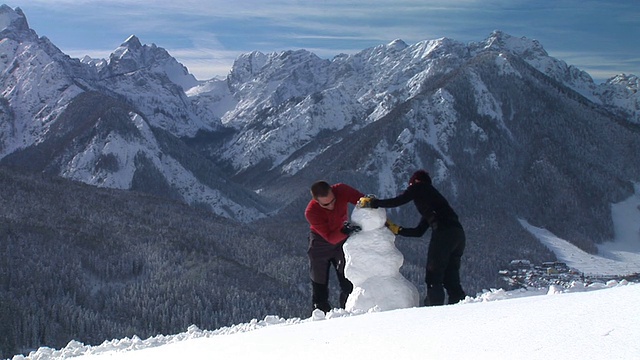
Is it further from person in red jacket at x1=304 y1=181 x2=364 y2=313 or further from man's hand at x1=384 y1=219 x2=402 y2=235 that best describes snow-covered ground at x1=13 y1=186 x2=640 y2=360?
person in red jacket at x1=304 y1=181 x2=364 y2=313

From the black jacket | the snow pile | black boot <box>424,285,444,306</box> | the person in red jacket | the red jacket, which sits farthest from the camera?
the red jacket

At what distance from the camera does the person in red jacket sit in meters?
16.1

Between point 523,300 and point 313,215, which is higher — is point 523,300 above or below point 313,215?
below

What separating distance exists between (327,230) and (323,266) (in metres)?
1.39

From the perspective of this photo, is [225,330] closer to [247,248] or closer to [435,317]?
[435,317]

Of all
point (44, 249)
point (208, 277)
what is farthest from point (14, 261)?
point (208, 277)

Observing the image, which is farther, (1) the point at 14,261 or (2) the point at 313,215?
(1) the point at 14,261

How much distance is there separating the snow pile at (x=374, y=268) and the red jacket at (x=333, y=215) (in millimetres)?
595

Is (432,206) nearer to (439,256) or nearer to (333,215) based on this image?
(439,256)

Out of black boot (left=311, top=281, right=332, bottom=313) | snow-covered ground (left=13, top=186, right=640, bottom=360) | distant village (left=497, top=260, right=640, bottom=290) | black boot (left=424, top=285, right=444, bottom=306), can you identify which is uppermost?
snow-covered ground (left=13, top=186, right=640, bottom=360)

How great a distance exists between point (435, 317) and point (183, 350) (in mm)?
4516

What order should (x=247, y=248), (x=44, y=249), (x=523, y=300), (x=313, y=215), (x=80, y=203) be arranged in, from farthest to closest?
1. (x=80, y=203)
2. (x=247, y=248)
3. (x=44, y=249)
4. (x=313, y=215)
5. (x=523, y=300)

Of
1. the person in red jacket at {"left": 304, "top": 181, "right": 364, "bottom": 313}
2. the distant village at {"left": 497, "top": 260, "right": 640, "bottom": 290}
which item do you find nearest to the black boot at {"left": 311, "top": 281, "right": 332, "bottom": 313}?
the person in red jacket at {"left": 304, "top": 181, "right": 364, "bottom": 313}

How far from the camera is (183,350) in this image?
11.6 m
